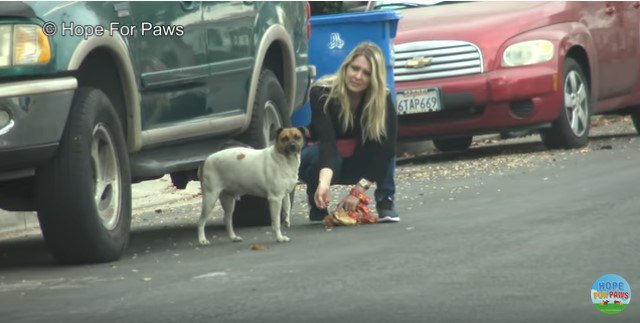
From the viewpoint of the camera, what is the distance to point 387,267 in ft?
23.7

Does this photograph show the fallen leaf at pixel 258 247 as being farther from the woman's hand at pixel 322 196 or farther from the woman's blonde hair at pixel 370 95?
the woman's blonde hair at pixel 370 95

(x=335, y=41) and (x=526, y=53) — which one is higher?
(x=335, y=41)

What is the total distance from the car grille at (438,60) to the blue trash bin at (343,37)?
0.93 meters

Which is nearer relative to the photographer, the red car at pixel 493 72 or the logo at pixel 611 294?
the logo at pixel 611 294

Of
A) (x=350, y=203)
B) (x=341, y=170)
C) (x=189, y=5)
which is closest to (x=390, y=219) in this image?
(x=350, y=203)

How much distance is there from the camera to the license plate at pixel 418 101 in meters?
13.6

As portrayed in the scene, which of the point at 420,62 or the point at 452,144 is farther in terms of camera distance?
the point at 452,144

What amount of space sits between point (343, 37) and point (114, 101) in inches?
183

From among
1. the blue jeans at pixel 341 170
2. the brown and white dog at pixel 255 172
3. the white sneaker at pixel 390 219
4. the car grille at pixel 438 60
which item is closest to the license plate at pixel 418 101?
the car grille at pixel 438 60

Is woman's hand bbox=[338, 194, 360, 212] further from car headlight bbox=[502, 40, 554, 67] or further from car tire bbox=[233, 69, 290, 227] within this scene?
car headlight bbox=[502, 40, 554, 67]

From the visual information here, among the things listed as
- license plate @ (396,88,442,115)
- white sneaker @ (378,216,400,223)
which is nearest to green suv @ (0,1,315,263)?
white sneaker @ (378,216,400,223)

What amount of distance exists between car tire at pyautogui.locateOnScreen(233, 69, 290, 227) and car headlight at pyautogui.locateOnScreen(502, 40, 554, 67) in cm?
388

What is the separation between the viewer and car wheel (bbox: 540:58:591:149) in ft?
45.8

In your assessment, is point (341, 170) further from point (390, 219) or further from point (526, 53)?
point (526, 53)
